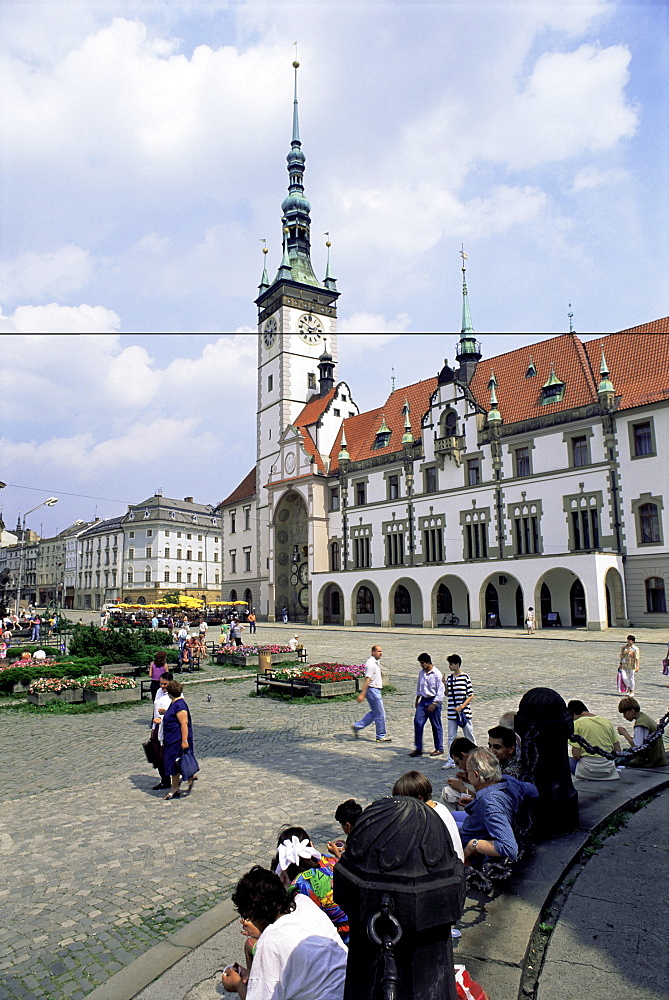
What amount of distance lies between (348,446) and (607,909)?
50.6 meters

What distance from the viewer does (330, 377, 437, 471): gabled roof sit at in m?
49.3

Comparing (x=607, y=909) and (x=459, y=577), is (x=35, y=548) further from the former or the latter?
(x=607, y=909)

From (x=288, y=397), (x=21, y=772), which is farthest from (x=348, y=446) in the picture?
(x=21, y=772)

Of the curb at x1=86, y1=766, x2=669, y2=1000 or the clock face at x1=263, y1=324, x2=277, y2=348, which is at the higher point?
the clock face at x1=263, y1=324, x2=277, y2=348

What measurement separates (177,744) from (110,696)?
28.4ft

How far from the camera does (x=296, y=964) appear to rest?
3189 millimetres

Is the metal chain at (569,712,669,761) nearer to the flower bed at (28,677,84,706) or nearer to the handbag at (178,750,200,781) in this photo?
the handbag at (178,750,200,781)

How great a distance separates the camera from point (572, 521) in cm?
3512

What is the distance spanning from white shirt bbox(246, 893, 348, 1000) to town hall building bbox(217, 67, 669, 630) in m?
30.6

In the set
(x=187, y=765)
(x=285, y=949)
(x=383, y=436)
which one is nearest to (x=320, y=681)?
(x=187, y=765)

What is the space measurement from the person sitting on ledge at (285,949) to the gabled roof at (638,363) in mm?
32939

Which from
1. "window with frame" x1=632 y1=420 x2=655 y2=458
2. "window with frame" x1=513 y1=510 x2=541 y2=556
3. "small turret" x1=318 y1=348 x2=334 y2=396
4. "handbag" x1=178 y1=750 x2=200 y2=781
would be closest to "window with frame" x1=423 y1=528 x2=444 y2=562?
"window with frame" x1=513 y1=510 x2=541 y2=556

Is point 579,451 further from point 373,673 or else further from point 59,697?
point 59,697

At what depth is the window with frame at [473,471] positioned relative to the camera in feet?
134
